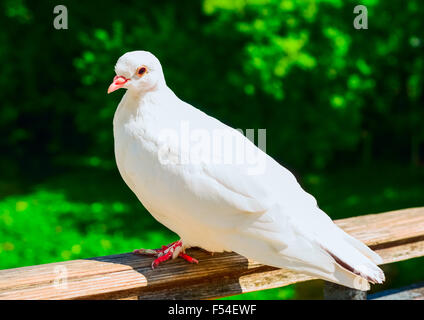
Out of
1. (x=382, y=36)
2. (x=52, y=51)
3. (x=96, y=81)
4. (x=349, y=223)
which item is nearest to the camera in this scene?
(x=349, y=223)

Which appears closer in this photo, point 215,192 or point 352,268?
point 352,268

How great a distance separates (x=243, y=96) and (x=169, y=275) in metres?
6.54

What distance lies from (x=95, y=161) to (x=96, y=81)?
1830mm

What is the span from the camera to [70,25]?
10.8 m

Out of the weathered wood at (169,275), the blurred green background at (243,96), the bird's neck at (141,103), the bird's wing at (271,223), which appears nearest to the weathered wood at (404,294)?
the weathered wood at (169,275)

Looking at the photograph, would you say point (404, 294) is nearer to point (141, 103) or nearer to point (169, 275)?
point (169, 275)

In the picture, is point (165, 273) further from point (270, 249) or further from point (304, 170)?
point (304, 170)

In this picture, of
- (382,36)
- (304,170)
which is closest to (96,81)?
(304,170)

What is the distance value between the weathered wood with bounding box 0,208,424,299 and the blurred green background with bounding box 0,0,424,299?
319cm

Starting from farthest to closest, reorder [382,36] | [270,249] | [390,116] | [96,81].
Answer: [390,116] → [96,81] → [382,36] → [270,249]

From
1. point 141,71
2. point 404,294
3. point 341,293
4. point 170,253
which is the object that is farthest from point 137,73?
point 404,294

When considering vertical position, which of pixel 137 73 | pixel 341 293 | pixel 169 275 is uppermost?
pixel 137 73

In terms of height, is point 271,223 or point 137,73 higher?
point 137,73

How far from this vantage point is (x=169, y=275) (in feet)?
6.32
